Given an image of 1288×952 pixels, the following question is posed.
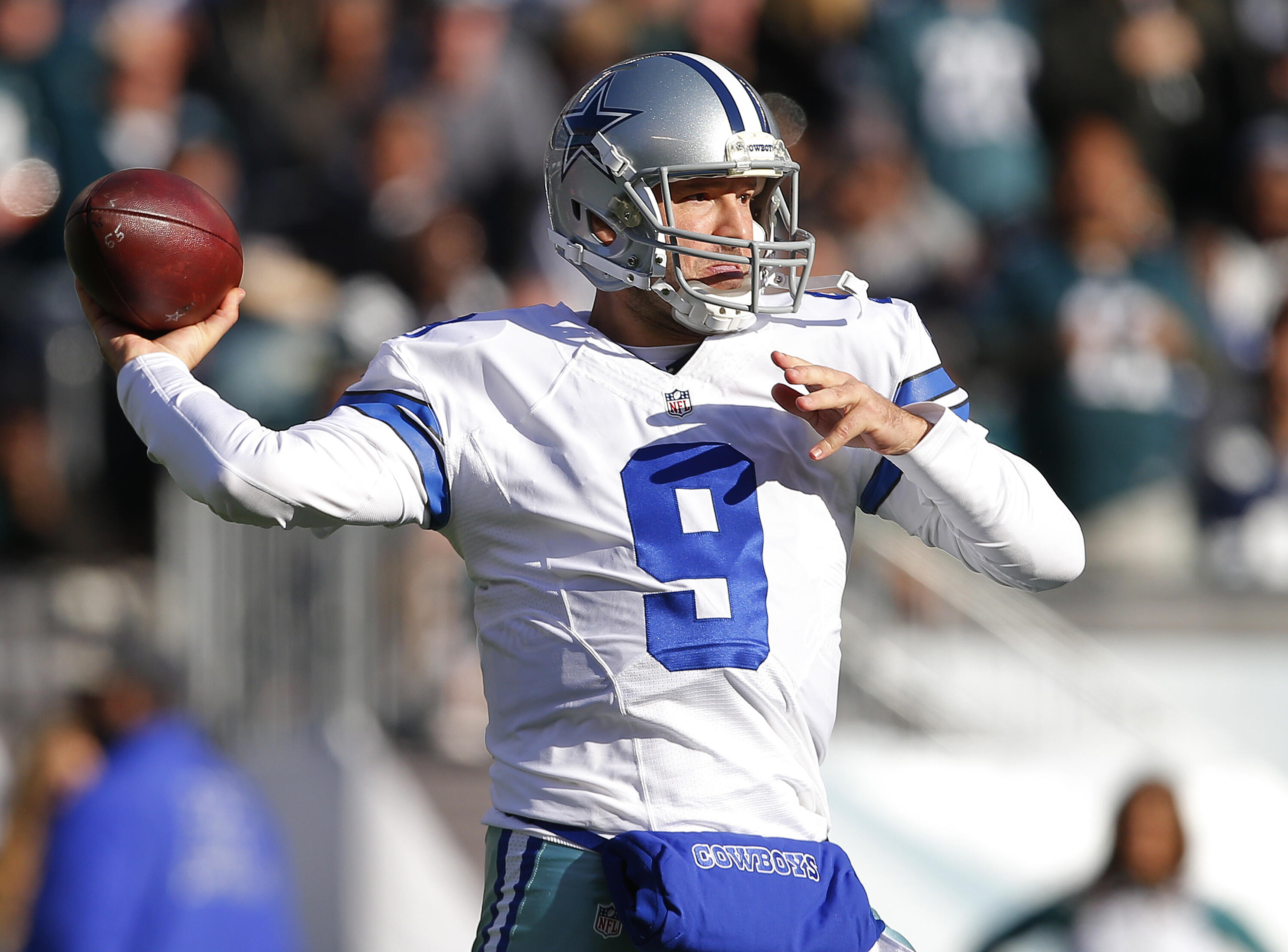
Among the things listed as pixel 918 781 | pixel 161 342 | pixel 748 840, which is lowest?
pixel 918 781

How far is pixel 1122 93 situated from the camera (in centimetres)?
804

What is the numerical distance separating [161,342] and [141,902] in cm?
335

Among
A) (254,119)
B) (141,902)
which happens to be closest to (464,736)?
(141,902)

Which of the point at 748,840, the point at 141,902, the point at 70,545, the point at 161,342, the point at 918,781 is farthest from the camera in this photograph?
the point at 70,545

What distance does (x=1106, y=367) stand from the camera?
689 cm

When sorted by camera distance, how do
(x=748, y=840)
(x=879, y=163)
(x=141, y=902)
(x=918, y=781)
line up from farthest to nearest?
(x=879, y=163)
(x=918, y=781)
(x=141, y=902)
(x=748, y=840)

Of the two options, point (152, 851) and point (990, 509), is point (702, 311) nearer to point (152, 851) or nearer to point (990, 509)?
point (990, 509)

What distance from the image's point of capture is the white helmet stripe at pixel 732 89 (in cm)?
254

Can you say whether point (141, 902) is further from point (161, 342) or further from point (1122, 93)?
point (1122, 93)

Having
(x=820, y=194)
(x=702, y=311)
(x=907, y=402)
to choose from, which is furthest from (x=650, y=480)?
(x=820, y=194)

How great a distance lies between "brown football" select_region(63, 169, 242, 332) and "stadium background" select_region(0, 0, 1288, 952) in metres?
3.73

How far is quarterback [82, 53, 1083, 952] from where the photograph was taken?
232 centimetres

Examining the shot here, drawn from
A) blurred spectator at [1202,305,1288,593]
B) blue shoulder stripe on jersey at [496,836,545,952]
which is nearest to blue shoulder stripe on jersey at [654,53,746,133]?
blue shoulder stripe on jersey at [496,836,545,952]

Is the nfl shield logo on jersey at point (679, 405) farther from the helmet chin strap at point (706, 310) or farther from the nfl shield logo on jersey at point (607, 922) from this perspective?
the nfl shield logo on jersey at point (607, 922)
